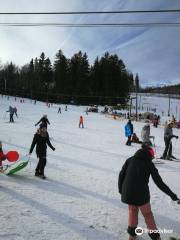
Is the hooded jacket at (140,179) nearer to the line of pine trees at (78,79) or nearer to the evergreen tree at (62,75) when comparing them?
the line of pine trees at (78,79)

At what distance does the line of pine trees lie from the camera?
3442 inches

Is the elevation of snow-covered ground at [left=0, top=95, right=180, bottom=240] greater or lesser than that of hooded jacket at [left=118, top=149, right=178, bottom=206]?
lesser

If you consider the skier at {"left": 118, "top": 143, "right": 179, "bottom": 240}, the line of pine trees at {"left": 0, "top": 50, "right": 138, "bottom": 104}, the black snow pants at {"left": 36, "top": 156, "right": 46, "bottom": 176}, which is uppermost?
the line of pine trees at {"left": 0, "top": 50, "right": 138, "bottom": 104}

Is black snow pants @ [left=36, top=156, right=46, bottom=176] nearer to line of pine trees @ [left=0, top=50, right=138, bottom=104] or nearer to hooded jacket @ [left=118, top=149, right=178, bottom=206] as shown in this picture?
hooded jacket @ [left=118, top=149, right=178, bottom=206]

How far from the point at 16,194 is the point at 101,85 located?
3365 inches

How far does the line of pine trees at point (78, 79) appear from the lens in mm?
87438

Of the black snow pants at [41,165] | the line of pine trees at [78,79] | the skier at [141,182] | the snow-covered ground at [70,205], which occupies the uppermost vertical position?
the line of pine trees at [78,79]

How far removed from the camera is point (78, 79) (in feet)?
288

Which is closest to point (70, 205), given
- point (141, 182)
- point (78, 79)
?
point (141, 182)

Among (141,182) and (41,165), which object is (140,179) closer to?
(141,182)

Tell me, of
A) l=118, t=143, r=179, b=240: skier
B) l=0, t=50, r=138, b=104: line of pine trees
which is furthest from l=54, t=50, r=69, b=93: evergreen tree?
l=118, t=143, r=179, b=240: skier

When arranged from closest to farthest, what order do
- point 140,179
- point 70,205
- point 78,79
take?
point 140,179 < point 70,205 < point 78,79

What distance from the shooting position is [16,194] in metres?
7.37

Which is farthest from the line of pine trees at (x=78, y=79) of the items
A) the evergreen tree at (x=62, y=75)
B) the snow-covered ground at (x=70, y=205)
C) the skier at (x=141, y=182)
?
the skier at (x=141, y=182)
